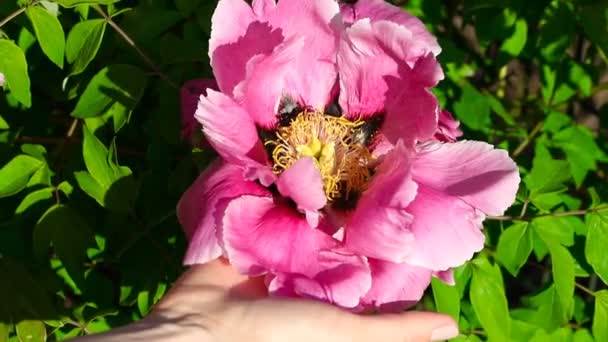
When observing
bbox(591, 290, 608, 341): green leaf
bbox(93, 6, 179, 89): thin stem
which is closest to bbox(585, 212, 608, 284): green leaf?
bbox(591, 290, 608, 341): green leaf

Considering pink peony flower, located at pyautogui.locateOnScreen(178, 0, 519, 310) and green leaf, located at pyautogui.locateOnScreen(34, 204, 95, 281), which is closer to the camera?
pink peony flower, located at pyautogui.locateOnScreen(178, 0, 519, 310)

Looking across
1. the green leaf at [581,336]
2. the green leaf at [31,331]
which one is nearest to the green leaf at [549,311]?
the green leaf at [581,336]

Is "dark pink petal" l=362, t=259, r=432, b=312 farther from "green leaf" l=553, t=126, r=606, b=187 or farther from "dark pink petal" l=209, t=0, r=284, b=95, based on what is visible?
"green leaf" l=553, t=126, r=606, b=187

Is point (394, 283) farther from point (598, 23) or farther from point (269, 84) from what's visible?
point (598, 23)

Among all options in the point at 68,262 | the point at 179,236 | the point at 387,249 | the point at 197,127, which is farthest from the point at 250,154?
the point at 179,236

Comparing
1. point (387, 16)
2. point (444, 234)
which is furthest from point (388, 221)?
point (387, 16)

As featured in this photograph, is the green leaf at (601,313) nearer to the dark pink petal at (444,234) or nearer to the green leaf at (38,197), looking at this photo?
the dark pink petal at (444,234)
